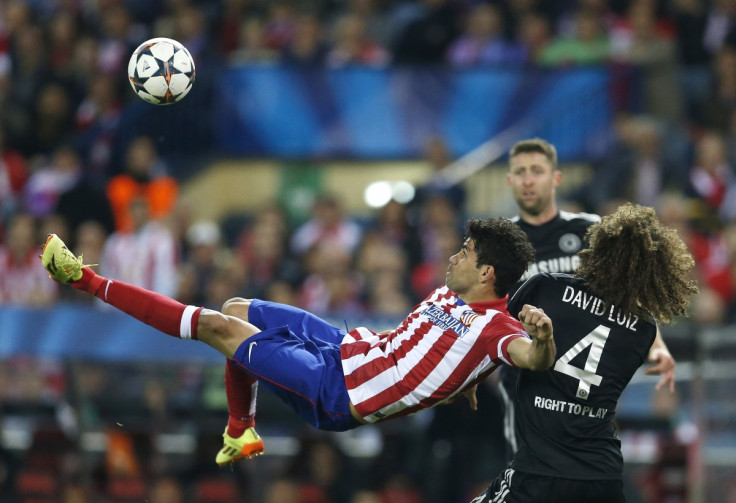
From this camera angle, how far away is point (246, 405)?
6.81 meters

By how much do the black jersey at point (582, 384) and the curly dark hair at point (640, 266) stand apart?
0.07 metres

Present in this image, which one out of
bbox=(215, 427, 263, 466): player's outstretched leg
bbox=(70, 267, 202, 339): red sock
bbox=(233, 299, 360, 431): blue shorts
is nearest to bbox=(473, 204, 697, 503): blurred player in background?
bbox=(233, 299, 360, 431): blue shorts

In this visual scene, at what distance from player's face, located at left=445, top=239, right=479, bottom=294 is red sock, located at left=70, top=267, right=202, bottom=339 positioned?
4.38 feet

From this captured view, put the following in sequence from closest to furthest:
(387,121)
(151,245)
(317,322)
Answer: (317,322) → (151,245) → (387,121)

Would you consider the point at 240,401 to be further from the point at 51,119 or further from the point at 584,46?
the point at 51,119

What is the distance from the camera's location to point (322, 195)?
1311 cm

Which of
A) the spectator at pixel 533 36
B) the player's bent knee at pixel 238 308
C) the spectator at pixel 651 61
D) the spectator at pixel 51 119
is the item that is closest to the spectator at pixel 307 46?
the spectator at pixel 533 36

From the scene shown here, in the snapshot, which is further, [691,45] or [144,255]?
[691,45]

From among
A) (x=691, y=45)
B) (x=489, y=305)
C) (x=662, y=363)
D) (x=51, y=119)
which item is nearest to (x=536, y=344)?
(x=489, y=305)

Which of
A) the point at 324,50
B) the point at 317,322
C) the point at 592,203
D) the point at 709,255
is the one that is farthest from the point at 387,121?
the point at 317,322

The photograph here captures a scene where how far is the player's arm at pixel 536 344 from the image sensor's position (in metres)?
5.48

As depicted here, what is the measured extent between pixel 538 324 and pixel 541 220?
2.23 meters

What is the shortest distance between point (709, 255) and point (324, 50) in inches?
213

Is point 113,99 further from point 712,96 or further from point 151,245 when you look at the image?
point 712,96
